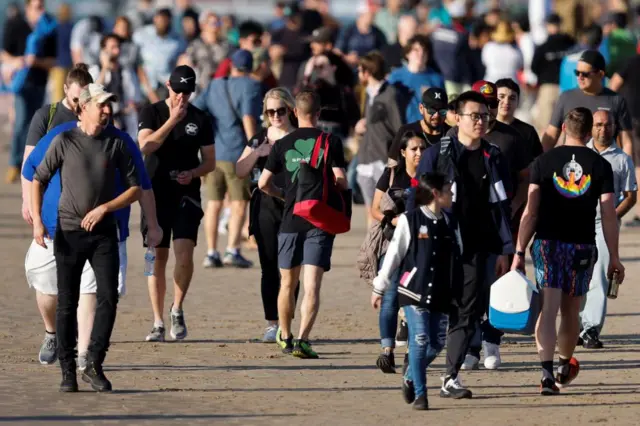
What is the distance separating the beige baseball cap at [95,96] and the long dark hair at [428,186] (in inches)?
75.2

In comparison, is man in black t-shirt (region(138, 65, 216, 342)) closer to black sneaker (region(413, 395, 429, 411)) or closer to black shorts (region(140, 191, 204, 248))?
black shorts (region(140, 191, 204, 248))

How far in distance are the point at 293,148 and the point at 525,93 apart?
19.2 m

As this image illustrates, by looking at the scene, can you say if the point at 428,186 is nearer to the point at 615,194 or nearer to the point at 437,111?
the point at 437,111

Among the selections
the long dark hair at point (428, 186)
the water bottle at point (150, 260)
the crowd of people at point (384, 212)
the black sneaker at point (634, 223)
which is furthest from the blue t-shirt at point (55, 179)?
the black sneaker at point (634, 223)

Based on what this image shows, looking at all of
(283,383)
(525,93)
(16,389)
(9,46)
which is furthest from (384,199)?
(525,93)

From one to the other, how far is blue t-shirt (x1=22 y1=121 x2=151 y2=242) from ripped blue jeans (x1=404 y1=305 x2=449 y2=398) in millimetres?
1891

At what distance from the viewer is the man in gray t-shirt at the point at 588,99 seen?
42.1 feet

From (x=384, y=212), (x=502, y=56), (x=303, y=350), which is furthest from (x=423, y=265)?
(x=502, y=56)

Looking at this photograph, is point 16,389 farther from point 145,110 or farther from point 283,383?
point 145,110

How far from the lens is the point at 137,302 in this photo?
14172 millimetres

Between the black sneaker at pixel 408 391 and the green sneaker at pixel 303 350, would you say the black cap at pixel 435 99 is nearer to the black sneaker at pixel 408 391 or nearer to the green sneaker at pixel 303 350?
the green sneaker at pixel 303 350

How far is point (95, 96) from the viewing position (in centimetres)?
992

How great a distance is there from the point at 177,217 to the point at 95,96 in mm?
2458

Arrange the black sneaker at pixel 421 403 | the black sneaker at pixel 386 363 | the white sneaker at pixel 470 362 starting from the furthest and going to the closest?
the white sneaker at pixel 470 362, the black sneaker at pixel 386 363, the black sneaker at pixel 421 403
